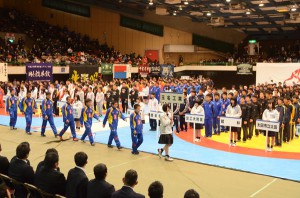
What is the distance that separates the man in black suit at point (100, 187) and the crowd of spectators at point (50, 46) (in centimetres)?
Answer: 2356

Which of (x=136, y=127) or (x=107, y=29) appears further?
(x=107, y=29)

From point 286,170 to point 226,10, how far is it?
83.1 ft

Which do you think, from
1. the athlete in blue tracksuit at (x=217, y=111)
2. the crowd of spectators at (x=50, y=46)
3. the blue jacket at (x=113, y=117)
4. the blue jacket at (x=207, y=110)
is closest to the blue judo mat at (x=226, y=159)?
the blue jacket at (x=113, y=117)

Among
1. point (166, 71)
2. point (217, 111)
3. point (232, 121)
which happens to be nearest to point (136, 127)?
point (232, 121)

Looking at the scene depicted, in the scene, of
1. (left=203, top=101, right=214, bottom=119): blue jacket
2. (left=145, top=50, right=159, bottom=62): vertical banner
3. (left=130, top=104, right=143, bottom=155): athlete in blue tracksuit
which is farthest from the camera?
(left=145, top=50, right=159, bottom=62): vertical banner

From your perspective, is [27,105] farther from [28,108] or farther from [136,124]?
[136,124]

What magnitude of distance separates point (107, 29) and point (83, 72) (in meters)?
14.5

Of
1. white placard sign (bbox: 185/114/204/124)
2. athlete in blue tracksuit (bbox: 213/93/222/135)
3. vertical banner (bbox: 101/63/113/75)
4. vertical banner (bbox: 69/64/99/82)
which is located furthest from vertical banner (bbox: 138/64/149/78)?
white placard sign (bbox: 185/114/204/124)

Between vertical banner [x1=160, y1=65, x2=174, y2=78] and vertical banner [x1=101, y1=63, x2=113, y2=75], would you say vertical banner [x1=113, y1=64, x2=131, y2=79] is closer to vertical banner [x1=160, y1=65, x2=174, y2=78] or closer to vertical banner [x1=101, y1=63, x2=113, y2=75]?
vertical banner [x1=101, y1=63, x2=113, y2=75]

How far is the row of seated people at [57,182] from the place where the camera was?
16.1 ft

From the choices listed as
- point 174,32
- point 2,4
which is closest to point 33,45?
point 2,4

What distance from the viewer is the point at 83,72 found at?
2784 cm

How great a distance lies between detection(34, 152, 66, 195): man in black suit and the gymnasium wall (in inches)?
1433

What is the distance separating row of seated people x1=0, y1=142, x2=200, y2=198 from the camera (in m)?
4.91
